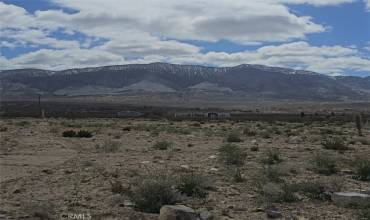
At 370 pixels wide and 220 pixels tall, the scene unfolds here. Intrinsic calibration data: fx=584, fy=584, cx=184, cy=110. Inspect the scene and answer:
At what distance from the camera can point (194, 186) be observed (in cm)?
1375

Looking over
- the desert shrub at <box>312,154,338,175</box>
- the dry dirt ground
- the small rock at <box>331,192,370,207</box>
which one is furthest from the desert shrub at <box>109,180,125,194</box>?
the desert shrub at <box>312,154,338,175</box>

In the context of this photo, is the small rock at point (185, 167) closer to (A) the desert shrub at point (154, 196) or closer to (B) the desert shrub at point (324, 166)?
(B) the desert shrub at point (324, 166)

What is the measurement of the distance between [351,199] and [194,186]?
3560 millimetres

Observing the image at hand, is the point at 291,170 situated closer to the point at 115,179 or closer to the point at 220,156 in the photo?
the point at 220,156

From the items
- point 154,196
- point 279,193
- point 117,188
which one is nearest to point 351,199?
point 279,193

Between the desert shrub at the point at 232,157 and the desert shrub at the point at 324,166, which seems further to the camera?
the desert shrub at the point at 232,157

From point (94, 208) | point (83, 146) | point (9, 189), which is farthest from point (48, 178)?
point (83, 146)

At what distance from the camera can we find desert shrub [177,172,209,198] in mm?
13570

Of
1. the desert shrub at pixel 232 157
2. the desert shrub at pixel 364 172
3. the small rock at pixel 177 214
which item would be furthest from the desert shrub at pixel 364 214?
the desert shrub at pixel 232 157

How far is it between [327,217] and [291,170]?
19.5 ft

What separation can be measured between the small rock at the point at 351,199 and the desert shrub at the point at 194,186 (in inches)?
118

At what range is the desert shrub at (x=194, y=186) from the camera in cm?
1357

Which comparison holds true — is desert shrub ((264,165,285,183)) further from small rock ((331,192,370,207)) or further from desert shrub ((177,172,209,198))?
small rock ((331,192,370,207))

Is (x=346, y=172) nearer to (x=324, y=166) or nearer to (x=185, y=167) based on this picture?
(x=324, y=166)
